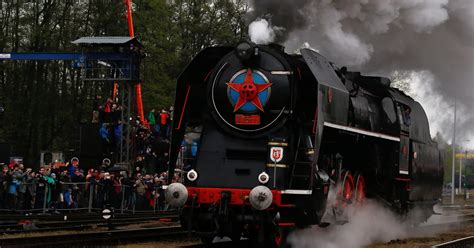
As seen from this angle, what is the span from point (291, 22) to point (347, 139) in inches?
97.3

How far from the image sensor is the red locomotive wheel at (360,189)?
47.0 ft

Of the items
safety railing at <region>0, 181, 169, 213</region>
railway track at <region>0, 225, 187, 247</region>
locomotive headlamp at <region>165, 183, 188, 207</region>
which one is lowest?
railway track at <region>0, 225, 187, 247</region>

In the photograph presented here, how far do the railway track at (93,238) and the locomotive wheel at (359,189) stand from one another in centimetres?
382

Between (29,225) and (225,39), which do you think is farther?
(225,39)

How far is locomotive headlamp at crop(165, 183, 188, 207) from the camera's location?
11.4 meters

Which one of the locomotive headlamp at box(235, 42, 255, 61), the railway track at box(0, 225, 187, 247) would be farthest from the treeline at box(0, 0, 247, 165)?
the locomotive headlamp at box(235, 42, 255, 61)

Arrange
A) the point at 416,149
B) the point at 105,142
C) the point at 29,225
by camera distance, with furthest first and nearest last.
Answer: the point at 105,142 < the point at 416,149 < the point at 29,225

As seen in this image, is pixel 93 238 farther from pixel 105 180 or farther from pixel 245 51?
pixel 105 180

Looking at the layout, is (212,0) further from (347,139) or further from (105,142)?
(347,139)

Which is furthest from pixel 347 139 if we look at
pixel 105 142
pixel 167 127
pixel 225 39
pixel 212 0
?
pixel 212 0

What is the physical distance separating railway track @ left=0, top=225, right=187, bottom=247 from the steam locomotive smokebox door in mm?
3719

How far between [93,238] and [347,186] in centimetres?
495

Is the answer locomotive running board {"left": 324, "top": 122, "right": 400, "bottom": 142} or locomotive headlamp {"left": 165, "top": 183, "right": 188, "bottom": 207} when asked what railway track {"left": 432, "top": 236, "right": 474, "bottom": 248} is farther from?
locomotive headlamp {"left": 165, "top": 183, "right": 188, "bottom": 207}

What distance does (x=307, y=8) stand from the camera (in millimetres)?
14344
